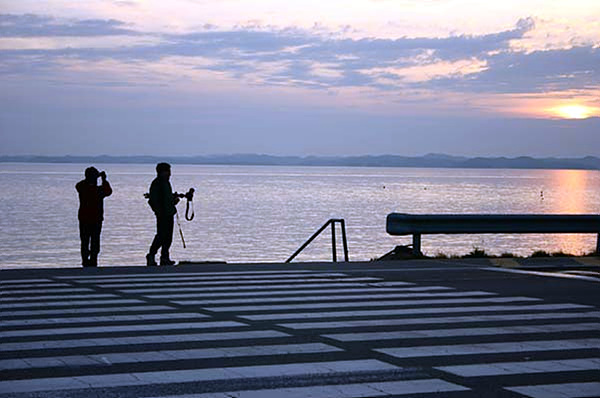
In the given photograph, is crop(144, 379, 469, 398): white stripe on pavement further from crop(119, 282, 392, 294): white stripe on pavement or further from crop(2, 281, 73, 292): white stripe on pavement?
crop(2, 281, 73, 292): white stripe on pavement

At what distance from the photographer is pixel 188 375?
26.3 feet

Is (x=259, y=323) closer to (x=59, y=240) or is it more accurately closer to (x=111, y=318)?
(x=111, y=318)

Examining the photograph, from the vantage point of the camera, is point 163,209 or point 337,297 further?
point 163,209

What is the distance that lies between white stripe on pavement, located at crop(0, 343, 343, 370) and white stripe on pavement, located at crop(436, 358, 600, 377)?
1246mm

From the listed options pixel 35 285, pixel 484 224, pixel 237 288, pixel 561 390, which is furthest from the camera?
pixel 484 224

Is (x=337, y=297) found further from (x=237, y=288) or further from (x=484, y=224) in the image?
(x=484, y=224)

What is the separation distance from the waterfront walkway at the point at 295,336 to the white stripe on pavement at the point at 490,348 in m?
0.02

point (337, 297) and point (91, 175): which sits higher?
point (91, 175)

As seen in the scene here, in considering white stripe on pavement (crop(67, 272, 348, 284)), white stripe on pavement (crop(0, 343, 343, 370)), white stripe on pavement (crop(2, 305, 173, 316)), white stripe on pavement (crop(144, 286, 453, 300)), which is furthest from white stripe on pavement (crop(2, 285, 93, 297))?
white stripe on pavement (crop(0, 343, 343, 370))

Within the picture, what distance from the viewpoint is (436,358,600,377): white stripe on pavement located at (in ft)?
27.3

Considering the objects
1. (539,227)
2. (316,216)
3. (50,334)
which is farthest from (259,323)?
(316,216)

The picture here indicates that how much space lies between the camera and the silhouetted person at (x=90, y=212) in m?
18.7

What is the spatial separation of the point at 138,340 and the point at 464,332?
10.3ft

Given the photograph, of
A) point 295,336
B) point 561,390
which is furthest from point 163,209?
point 561,390
